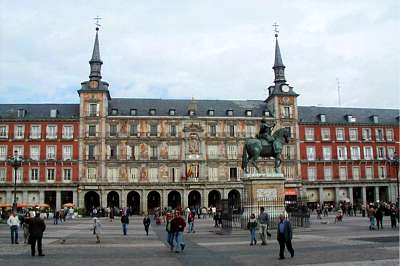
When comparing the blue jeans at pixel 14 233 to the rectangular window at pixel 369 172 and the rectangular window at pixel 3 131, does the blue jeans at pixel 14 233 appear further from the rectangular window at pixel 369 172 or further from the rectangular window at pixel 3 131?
the rectangular window at pixel 369 172

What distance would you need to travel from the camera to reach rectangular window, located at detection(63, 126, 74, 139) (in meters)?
70.8

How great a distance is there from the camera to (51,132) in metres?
70.8

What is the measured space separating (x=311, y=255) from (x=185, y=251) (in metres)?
5.03

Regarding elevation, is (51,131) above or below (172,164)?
above

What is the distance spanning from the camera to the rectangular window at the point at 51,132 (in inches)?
2778

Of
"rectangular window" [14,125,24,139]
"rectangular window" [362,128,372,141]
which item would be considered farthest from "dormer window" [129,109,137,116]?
"rectangular window" [362,128,372,141]

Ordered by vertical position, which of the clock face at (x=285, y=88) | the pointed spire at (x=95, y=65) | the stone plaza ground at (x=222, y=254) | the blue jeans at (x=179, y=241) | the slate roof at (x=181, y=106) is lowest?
the stone plaza ground at (x=222, y=254)

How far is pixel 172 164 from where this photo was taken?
71812 millimetres

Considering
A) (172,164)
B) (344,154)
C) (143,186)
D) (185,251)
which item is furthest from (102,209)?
(185,251)

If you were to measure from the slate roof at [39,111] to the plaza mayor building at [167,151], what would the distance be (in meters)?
0.16

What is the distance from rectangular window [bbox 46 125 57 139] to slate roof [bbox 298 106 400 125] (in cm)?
3830

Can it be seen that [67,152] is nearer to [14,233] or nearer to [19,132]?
[19,132]

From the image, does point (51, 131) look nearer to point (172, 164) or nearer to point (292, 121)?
point (172, 164)

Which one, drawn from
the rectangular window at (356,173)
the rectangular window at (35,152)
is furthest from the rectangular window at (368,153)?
the rectangular window at (35,152)
